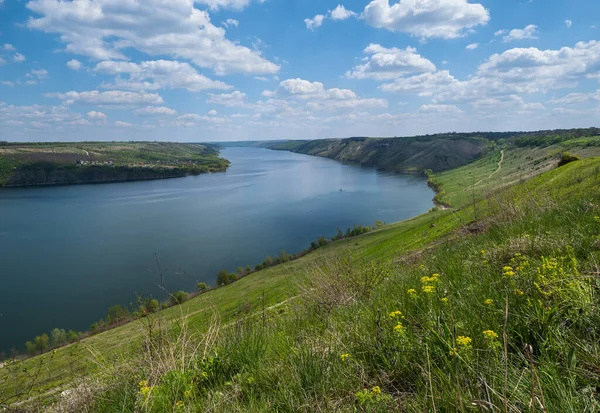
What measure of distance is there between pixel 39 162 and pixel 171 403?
7882 inches

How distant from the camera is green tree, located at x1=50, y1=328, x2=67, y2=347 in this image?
30972 millimetres

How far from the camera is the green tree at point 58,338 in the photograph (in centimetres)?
3097

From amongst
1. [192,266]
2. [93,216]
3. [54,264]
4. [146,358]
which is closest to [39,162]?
[93,216]

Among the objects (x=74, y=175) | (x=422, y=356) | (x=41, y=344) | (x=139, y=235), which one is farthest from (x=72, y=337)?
(x=74, y=175)

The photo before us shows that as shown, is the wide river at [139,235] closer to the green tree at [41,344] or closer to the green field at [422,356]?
the green tree at [41,344]

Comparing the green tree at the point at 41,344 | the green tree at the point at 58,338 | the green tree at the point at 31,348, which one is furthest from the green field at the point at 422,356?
the green tree at the point at 31,348

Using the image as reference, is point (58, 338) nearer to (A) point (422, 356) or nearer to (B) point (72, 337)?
(B) point (72, 337)

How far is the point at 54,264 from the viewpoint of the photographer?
51.7 meters

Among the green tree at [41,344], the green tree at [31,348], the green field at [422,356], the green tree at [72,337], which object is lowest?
the green tree at [31,348]

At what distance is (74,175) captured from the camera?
15625 cm

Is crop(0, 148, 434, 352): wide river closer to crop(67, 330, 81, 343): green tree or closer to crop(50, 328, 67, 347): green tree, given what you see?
crop(50, 328, 67, 347): green tree

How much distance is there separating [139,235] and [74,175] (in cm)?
12052

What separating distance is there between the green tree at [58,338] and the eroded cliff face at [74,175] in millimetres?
144703

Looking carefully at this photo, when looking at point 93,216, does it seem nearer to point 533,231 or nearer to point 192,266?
point 192,266
